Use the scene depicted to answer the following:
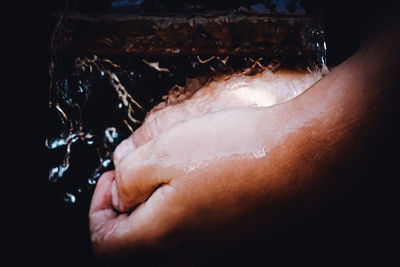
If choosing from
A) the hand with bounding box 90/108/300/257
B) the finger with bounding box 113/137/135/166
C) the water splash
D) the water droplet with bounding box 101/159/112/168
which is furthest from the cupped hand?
the water droplet with bounding box 101/159/112/168

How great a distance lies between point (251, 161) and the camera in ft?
4.14

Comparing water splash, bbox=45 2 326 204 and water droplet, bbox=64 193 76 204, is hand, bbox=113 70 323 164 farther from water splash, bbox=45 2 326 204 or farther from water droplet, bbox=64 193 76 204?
water droplet, bbox=64 193 76 204

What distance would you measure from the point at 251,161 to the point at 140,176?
2.62 ft

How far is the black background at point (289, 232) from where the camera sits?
1.17 m

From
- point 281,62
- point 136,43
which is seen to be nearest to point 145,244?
point 136,43

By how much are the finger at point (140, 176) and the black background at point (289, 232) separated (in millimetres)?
516

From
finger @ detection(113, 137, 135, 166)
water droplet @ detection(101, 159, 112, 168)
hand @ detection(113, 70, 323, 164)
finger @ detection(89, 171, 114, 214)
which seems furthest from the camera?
water droplet @ detection(101, 159, 112, 168)

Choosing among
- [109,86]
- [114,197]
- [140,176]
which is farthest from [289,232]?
[109,86]

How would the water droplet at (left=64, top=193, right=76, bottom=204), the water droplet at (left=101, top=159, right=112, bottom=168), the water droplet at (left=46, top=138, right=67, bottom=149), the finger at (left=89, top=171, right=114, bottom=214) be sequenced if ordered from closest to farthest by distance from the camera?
the finger at (left=89, top=171, right=114, bottom=214) < the water droplet at (left=46, top=138, right=67, bottom=149) < the water droplet at (left=64, top=193, right=76, bottom=204) < the water droplet at (left=101, top=159, right=112, bottom=168)

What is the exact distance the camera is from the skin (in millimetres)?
1076

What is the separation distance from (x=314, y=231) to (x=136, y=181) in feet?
3.85

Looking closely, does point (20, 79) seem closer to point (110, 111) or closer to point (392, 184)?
point (110, 111)

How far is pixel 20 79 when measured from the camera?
2266 millimetres

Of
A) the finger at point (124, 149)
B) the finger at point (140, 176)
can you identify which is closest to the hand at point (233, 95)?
the finger at point (124, 149)
